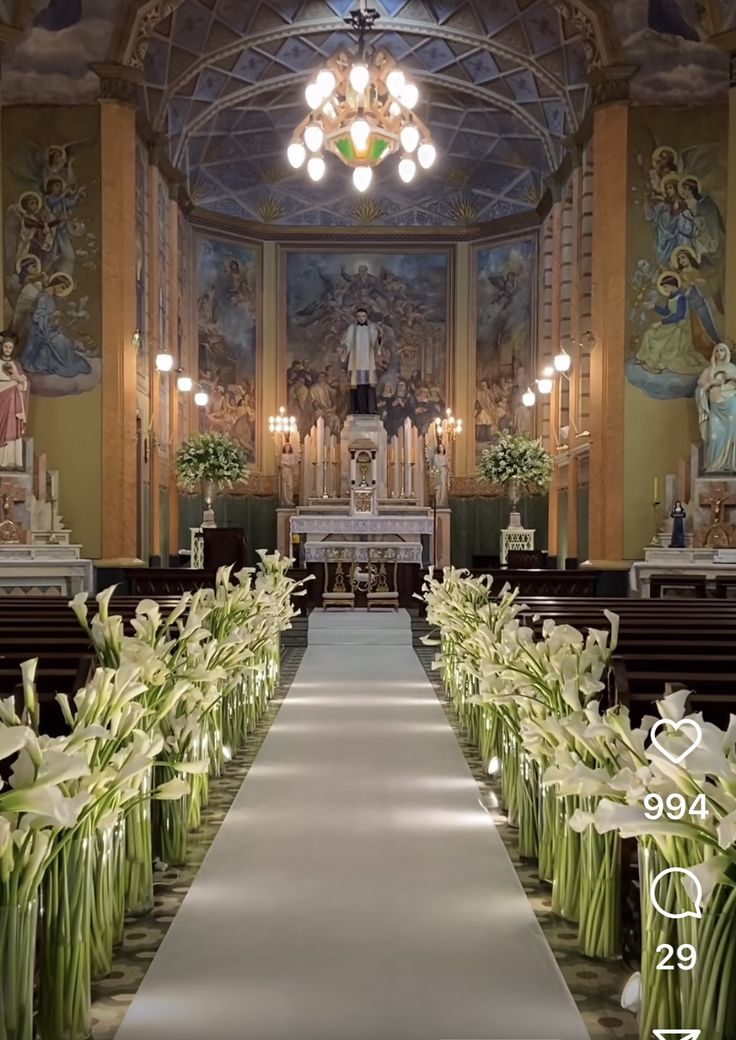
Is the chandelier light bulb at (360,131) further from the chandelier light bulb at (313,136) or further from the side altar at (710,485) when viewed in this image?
the side altar at (710,485)

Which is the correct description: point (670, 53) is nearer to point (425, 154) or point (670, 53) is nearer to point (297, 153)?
point (425, 154)

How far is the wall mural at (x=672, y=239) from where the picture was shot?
16609 mm

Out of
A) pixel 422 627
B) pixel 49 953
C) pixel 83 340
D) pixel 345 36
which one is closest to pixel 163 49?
pixel 345 36

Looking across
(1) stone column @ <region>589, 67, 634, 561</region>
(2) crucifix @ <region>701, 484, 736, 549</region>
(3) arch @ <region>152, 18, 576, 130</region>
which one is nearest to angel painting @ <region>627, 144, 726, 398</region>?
(1) stone column @ <region>589, 67, 634, 561</region>

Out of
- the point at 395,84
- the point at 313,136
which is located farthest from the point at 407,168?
the point at 313,136

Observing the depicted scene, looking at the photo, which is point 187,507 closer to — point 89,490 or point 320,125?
point 89,490

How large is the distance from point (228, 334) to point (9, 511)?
11509 mm

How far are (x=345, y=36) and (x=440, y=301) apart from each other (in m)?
6.80

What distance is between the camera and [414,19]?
20.0 m

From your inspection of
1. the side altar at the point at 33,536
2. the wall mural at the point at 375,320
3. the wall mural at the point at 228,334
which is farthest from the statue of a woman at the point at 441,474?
the side altar at the point at 33,536

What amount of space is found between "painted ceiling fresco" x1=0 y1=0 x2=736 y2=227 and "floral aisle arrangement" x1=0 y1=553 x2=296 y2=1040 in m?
13.8

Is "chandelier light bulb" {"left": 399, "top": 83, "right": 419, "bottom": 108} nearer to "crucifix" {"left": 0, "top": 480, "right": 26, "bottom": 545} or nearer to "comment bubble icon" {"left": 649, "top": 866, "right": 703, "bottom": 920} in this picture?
"crucifix" {"left": 0, "top": 480, "right": 26, "bottom": 545}

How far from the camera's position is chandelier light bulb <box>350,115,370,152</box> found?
11.5m

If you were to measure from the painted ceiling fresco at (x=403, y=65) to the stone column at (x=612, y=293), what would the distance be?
0.48 meters
